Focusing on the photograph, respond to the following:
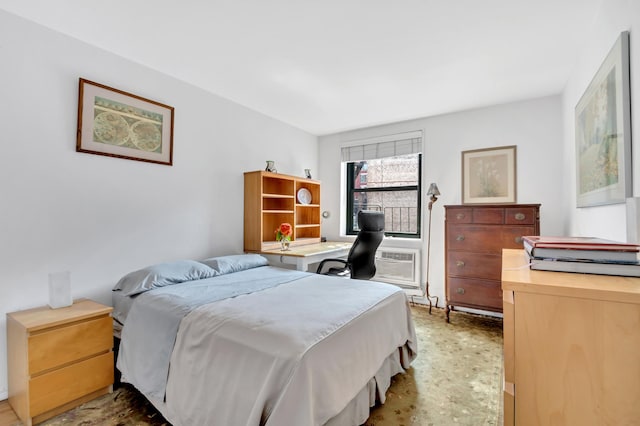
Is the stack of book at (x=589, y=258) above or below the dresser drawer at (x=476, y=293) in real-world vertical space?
above

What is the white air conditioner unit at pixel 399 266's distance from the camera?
3.94m

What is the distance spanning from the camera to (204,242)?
3.15m

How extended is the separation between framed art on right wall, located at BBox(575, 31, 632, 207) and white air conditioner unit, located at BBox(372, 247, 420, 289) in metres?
2.07

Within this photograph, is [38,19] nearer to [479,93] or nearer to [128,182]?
[128,182]

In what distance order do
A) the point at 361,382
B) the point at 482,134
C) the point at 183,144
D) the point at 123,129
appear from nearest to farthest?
the point at 361,382
the point at 123,129
the point at 183,144
the point at 482,134

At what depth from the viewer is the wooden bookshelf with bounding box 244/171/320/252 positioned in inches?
136

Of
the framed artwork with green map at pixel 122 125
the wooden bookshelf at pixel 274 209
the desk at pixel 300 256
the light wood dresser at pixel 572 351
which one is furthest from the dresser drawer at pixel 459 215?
the framed artwork with green map at pixel 122 125

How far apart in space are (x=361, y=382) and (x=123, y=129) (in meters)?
2.67

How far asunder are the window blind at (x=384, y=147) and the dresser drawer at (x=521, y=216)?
1463 millimetres

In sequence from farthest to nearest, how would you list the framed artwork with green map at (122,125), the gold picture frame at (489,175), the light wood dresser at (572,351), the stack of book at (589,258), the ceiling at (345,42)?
1. the gold picture frame at (489,175)
2. the framed artwork with green map at (122,125)
3. the ceiling at (345,42)
4. the stack of book at (589,258)
5. the light wood dresser at (572,351)

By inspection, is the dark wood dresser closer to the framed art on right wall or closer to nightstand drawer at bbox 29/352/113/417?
the framed art on right wall

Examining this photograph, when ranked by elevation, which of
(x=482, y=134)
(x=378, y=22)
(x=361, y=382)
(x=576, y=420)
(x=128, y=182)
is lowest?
(x=361, y=382)

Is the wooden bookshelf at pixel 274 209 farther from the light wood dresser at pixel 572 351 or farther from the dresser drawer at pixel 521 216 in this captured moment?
the light wood dresser at pixel 572 351

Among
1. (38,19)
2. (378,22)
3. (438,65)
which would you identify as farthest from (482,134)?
(38,19)
